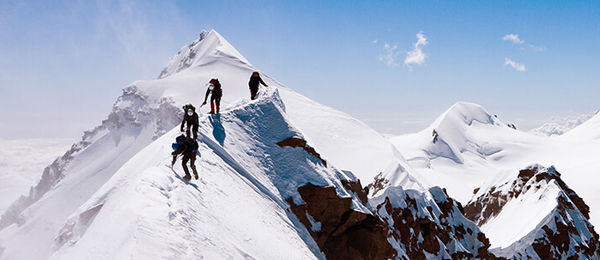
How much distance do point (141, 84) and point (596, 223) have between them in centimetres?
12153

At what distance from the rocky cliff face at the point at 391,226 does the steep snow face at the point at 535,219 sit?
6337mm

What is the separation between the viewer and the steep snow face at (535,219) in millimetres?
52875

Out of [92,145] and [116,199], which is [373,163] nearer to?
[116,199]

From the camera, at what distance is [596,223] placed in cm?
8438

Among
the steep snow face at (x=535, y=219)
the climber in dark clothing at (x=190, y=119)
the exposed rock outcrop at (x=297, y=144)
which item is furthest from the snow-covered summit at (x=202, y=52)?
the climber in dark clothing at (x=190, y=119)

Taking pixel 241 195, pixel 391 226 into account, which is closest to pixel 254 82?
pixel 241 195

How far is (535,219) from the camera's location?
57.0 metres

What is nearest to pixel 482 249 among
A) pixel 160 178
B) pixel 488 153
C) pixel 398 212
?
pixel 398 212

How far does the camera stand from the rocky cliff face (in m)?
20.9

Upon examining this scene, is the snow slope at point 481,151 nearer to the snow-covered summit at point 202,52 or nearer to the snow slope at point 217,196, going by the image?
the snow-covered summit at point 202,52

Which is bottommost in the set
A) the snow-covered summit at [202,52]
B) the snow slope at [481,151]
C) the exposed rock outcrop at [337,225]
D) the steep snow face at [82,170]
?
the snow slope at [481,151]

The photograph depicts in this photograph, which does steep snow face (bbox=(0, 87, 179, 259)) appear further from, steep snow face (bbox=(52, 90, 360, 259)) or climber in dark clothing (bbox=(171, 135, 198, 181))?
climber in dark clothing (bbox=(171, 135, 198, 181))

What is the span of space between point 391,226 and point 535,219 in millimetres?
28971

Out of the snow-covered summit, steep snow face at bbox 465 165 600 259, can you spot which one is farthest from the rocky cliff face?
the snow-covered summit
